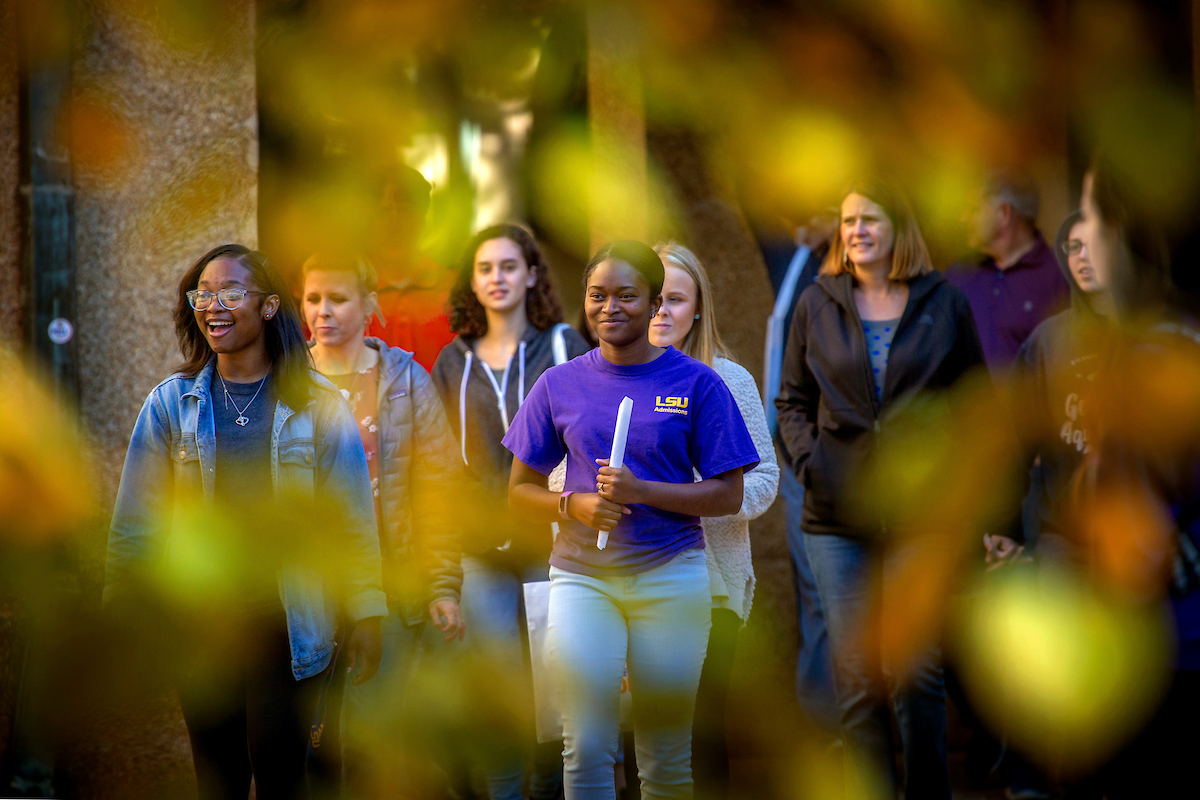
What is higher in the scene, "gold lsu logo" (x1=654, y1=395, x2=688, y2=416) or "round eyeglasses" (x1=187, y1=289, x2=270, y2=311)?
"round eyeglasses" (x1=187, y1=289, x2=270, y2=311)

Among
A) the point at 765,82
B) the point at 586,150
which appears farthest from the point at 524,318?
the point at 765,82

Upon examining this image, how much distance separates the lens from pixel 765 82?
15.9 feet

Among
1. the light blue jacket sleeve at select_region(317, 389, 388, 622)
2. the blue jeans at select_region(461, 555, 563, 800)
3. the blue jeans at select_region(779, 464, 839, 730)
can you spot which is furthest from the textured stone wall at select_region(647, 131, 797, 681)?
the light blue jacket sleeve at select_region(317, 389, 388, 622)

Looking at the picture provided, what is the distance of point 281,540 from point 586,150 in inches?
94.1

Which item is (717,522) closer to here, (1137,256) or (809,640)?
(809,640)

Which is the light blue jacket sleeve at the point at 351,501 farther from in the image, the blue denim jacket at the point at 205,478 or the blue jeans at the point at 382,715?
the blue jeans at the point at 382,715

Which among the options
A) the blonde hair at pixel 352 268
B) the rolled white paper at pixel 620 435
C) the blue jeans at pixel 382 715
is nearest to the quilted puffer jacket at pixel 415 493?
the blue jeans at pixel 382 715

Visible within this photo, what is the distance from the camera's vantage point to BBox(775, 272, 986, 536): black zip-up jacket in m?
3.09

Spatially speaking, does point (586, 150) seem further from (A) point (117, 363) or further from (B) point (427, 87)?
(A) point (117, 363)

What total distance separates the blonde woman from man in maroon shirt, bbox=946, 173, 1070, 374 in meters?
1.32

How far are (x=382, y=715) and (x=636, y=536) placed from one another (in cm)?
129

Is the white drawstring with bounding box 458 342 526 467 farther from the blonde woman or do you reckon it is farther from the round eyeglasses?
the round eyeglasses

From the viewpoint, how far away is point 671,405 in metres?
2.47

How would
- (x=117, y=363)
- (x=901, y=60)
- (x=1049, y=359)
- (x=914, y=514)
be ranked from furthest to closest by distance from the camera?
(x=901, y=60) → (x=117, y=363) → (x=1049, y=359) → (x=914, y=514)
